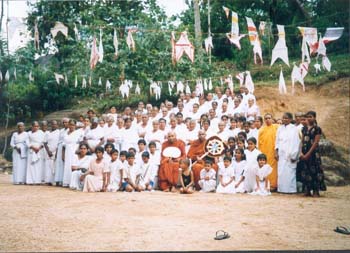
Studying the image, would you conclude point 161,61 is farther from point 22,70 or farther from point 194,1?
point 22,70

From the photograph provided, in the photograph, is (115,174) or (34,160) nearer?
(115,174)

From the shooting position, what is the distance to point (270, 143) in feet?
26.0

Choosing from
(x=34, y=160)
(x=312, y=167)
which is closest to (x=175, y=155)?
(x=312, y=167)

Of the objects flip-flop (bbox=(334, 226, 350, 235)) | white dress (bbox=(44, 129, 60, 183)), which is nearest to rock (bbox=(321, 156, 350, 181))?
flip-flop (bbox=(334, 226, 350, 235))

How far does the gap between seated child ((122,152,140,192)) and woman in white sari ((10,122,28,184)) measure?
2.69 meters

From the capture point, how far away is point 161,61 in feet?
43.3

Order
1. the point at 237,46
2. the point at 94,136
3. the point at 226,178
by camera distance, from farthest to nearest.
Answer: the point at 237,46 < the point at 94,136 < the point at 226,178

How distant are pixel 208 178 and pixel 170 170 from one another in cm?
69

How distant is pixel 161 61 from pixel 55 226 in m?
8.68

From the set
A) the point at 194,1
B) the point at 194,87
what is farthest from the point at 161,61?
the point at 194,1

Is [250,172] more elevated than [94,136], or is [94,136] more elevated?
[94,136]

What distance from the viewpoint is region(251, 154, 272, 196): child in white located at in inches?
293

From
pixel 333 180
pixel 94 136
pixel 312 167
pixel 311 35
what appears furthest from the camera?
pixel 311 35

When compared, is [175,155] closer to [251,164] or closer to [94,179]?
[251,164]
